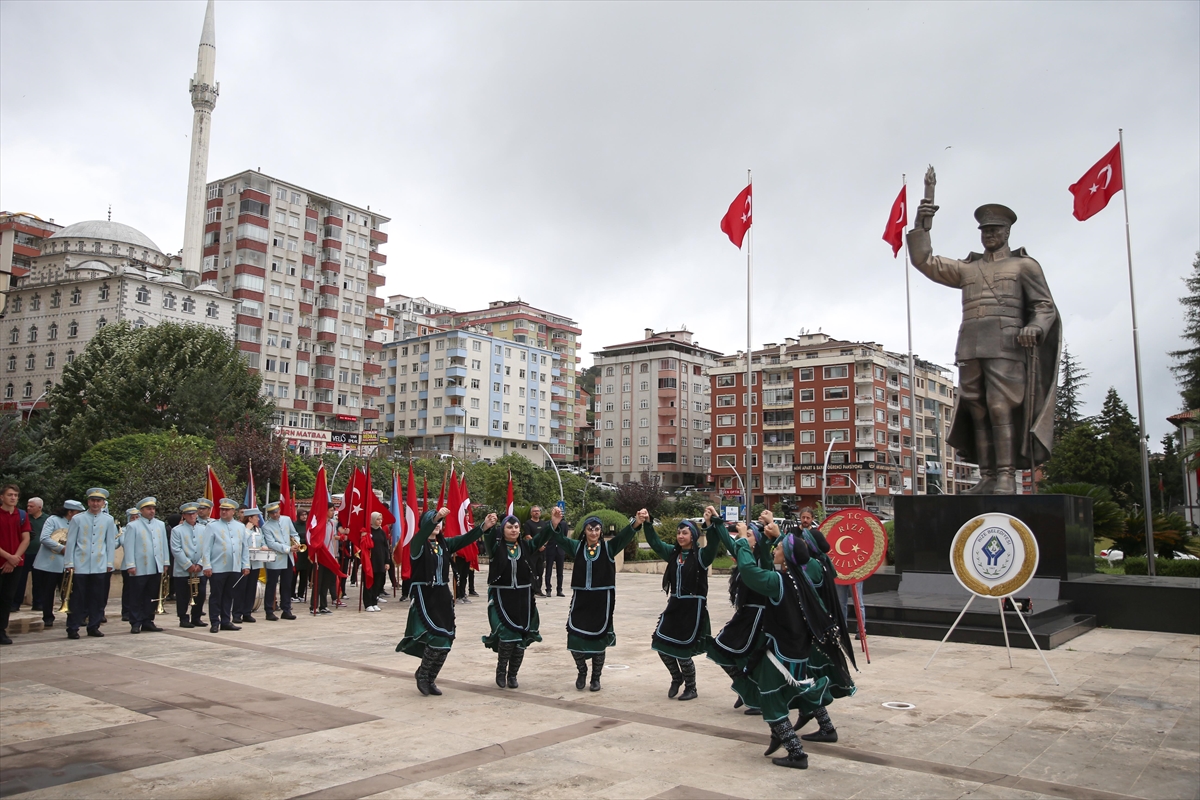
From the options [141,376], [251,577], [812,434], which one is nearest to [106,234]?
[141,376]

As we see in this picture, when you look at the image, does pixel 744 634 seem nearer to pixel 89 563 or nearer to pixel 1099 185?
pixel 89 563

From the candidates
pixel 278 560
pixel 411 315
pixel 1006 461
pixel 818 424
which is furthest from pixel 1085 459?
pixel 411 315

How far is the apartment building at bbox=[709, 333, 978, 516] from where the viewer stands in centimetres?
7512

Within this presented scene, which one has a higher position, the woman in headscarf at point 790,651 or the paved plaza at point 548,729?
the woman in headscarf at point 790,651

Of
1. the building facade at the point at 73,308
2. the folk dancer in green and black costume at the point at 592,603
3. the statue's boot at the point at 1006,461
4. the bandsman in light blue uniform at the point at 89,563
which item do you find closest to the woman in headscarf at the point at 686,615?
the folk dancer in green and black costume at the point at 592,603

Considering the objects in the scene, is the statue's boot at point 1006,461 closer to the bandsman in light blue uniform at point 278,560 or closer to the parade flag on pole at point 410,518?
the parade flag on pole at point 410,518

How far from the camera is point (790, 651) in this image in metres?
6.27

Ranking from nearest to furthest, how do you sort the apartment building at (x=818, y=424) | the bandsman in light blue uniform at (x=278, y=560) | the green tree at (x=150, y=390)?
1. the bandsman in light blue uniform at (x=278, y=560)
2. the green tree at (x=150, y=390)
3. the apartment building at (x=818, y=424)

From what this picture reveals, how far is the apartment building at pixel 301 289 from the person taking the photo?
234ft

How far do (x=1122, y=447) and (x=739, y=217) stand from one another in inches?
1859

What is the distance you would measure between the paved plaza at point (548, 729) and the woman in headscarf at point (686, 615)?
325 millimetres

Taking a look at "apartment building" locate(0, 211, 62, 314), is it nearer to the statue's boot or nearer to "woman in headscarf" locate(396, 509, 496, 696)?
"woman in headscarf" locate(396, 509, 496, 696)

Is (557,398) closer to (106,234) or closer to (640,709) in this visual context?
(106,234)

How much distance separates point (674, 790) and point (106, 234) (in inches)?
3182
